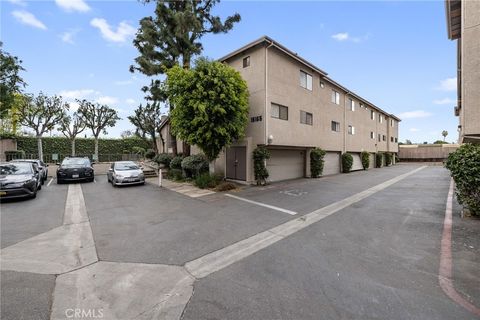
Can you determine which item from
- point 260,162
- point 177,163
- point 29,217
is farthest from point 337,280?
point 177,163

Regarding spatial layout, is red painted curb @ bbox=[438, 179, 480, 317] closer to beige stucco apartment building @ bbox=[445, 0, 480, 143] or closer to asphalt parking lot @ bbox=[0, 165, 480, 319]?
asphalt parking lot @ bbox=[0, 165, 480, 319]

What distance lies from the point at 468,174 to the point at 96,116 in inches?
1223

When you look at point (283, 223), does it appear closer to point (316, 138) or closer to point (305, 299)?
point (305, 299)

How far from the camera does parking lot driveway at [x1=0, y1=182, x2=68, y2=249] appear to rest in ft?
18.1

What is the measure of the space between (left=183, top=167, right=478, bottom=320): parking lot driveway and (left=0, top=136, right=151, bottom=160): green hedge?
25891 millimetres

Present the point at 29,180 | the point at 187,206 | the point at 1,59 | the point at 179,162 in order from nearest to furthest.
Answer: the point at 187,206, the point at 29,180, the point at 1,59, the point at 179,162

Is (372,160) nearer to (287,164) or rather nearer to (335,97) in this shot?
(335,97)

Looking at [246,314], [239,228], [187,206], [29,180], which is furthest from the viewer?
[29,180]

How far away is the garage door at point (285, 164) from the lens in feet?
48.4

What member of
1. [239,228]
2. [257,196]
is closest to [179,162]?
[257,196]

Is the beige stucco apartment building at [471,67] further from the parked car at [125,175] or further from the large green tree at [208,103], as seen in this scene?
the parked car at [125,175]

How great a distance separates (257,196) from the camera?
10234mm

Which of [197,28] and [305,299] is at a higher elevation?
[197,28]

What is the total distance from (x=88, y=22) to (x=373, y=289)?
46.4 ft
